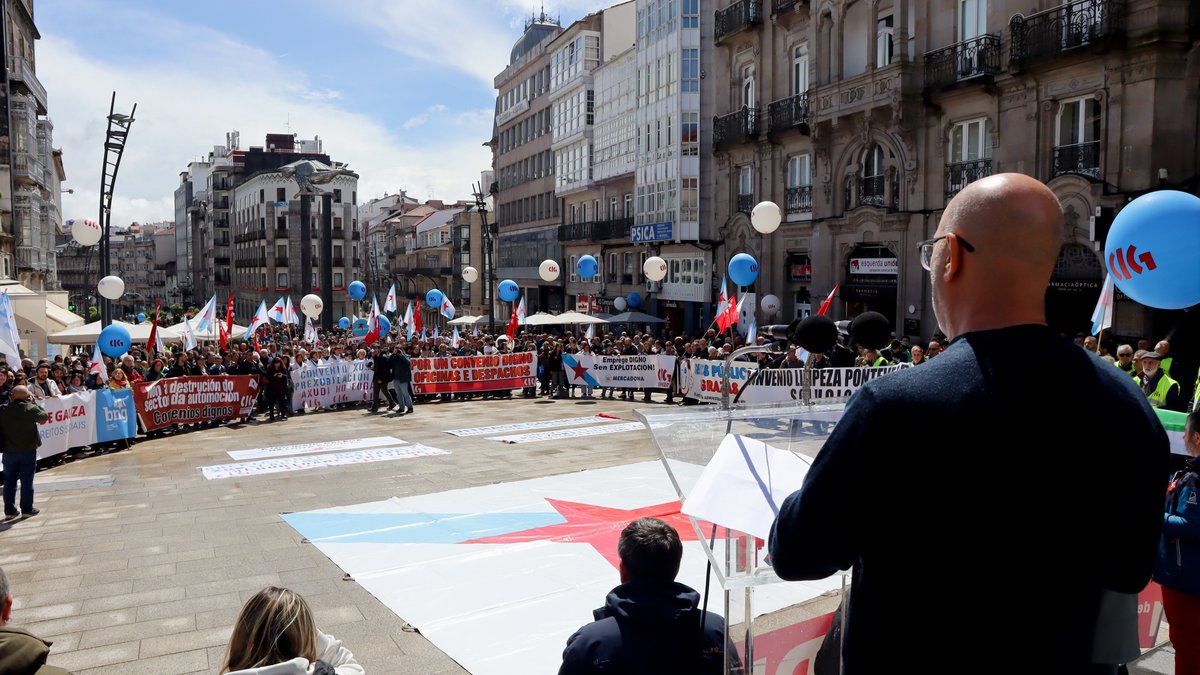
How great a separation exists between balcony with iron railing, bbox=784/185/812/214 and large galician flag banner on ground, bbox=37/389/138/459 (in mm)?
22273

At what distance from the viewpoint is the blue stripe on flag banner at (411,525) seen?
31.5ft

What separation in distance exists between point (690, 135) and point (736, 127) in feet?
10.9

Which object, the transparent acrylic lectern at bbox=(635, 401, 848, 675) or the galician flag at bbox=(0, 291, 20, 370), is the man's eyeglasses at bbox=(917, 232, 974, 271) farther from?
the galician flag at bbox=(0, 291, 20, 370)

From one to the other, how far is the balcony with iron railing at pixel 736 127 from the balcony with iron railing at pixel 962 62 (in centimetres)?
876

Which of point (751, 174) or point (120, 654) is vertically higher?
point (751, 174)

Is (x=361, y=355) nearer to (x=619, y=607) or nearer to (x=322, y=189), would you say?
(x=619, y=607)

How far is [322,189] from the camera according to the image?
93.1 meters

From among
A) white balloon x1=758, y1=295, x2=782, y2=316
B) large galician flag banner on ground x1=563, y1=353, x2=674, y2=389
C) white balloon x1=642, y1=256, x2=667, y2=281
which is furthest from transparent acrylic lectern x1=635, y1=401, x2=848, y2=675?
white balloon x1=758, y1=295, x2=782, y2=316

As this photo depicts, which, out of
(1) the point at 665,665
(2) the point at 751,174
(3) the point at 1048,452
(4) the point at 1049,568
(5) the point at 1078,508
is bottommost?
(1) the point at 665,665

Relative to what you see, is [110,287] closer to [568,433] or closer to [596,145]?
[568,433]

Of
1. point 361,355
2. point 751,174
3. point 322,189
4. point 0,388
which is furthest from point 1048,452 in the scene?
point 322,189

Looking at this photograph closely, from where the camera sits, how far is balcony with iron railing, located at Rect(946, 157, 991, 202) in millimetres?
24125

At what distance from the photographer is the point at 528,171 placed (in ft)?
194

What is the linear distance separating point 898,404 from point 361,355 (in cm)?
2382
